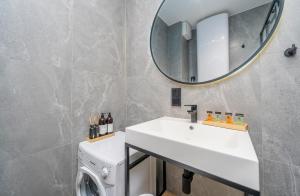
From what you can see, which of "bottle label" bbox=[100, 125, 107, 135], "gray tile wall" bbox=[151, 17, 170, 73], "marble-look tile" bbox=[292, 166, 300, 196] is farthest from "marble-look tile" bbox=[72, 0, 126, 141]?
"marble-look tile" bbox=[292, 166, 300, 196]

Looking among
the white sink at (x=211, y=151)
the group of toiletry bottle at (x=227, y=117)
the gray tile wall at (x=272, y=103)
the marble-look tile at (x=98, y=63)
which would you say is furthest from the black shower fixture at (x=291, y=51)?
the marble-look tile at (x=98, y=63)

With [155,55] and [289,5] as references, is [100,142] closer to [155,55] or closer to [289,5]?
[155,55]

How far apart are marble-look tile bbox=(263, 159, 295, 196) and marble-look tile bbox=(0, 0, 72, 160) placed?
1.44m

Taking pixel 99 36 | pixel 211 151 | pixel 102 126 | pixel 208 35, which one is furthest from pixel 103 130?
pixel 208 35

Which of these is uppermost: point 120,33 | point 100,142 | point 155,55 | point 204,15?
point 120,33

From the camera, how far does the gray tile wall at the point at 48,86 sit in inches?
31.3

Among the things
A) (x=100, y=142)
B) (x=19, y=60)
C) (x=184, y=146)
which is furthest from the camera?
(x=100, y=142)

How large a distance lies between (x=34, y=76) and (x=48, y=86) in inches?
4.1

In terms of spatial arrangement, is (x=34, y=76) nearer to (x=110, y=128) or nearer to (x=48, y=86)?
(x=48, y=86)

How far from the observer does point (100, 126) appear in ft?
4.09

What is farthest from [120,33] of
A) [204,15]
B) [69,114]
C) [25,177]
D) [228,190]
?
[228,190]

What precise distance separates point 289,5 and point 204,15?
18.8 inches

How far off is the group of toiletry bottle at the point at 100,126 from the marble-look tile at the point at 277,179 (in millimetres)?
1259

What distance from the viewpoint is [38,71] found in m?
0.91
